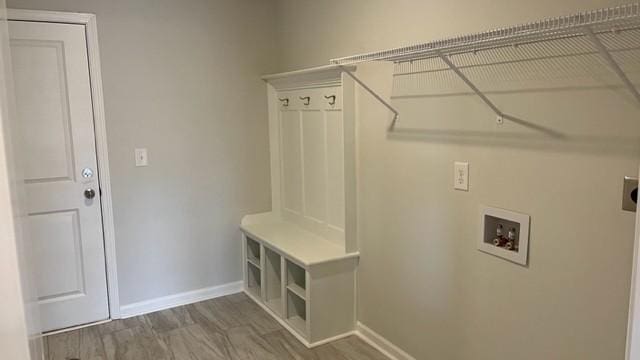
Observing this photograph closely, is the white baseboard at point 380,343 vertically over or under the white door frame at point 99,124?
under

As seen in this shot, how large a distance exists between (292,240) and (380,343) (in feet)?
2.89

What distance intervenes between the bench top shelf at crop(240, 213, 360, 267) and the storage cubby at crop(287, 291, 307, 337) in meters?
0.33

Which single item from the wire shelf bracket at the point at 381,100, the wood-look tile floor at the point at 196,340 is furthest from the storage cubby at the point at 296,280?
the wire shelf bracket at the point at 381,100

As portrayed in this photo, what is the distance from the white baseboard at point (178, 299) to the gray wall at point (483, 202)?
121 centimetres

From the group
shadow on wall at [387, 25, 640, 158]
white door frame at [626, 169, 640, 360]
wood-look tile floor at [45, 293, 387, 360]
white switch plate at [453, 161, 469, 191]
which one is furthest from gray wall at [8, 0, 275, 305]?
white door frame at [626, 169, 640, 360]

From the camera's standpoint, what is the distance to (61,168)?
9.80ft

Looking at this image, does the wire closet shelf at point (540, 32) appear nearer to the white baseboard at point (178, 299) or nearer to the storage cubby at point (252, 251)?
the storage cubby at point (252, 251)

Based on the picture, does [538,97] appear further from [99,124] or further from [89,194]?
[89,194]

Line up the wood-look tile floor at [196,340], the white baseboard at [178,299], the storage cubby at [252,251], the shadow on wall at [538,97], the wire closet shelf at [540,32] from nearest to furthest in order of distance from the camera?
the wire closet shelf at [540,32] → the shadow on wall at [538,97] → the wood-look tile floor at [196,340] → the white baseboard at [178,299] → the storage cubby at [252,251]

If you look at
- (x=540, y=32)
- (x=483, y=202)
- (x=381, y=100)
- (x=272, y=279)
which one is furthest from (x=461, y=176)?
(x=272, y=279)

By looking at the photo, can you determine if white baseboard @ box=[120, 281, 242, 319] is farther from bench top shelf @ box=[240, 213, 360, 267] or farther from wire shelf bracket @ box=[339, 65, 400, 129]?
wire shelf bracket @ box=[339, 65, 400, 129]

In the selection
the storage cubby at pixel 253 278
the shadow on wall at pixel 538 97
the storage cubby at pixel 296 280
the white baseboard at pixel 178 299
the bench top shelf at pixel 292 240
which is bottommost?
the white baseboard at pixel 178 299

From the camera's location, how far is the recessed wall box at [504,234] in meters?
1.90

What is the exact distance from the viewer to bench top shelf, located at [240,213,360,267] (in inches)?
Result: 113
